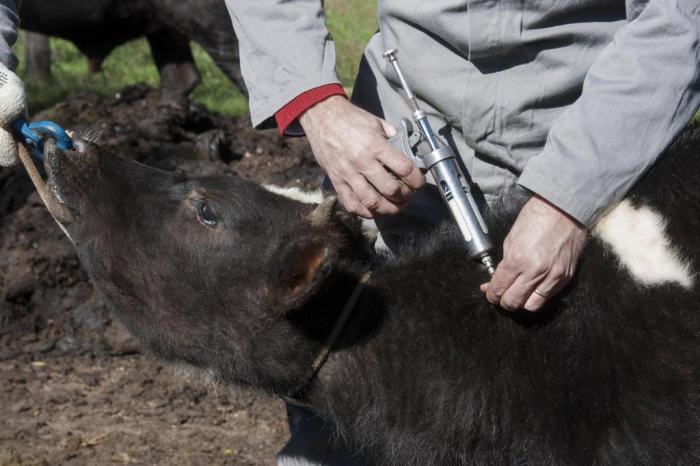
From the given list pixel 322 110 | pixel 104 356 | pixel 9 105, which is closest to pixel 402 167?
pixel 322 110

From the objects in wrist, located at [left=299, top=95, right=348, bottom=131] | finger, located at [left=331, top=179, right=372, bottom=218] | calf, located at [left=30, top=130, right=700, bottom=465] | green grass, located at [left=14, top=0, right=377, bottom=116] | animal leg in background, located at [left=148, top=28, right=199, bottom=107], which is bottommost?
green grass, located at [left=14, top=0, right=377, bottom=116]

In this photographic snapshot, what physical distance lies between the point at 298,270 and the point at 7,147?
3.44 ft

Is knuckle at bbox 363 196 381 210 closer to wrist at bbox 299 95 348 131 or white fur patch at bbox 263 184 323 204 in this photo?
wrist at bbox 299 95 348 131

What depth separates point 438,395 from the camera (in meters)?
2.84

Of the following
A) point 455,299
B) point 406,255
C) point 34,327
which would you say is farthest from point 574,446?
point 34,327

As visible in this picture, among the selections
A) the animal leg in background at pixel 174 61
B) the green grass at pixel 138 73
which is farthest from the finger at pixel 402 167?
the green grass at pixel 138 73

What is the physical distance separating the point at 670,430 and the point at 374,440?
0.82m

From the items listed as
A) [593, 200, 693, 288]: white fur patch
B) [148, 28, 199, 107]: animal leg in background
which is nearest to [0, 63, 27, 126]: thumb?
[593, 200, 693, 288]: white fur patch

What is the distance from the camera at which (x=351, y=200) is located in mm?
2797

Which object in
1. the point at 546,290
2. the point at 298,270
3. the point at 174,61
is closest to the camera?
the point at 546,290

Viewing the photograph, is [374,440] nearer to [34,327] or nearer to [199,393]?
[199,393]

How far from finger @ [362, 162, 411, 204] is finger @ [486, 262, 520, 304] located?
1.08ft

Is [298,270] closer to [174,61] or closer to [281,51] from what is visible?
[281,51]

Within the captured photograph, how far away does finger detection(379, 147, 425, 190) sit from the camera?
264 cm
